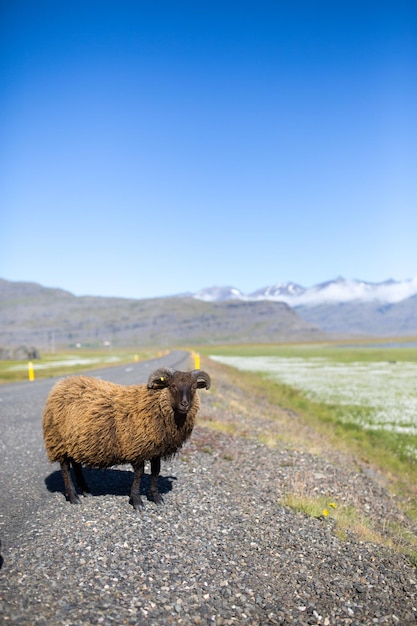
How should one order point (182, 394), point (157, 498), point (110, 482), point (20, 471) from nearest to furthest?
point (182, 394), point (157, 498), point (110, 482), point (20, 471)

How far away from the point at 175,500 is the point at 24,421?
494 inches

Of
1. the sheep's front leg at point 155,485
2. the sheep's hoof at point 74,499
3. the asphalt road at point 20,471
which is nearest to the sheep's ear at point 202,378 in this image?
the sheep's front leg at point 155,485

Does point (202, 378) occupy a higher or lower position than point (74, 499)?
higher

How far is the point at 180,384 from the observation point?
34.0 feet

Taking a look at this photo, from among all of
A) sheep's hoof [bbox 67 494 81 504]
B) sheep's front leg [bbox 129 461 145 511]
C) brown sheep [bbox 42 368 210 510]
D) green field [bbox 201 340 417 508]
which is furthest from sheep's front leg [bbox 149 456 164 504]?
green field [bbox 201 340 417 508]

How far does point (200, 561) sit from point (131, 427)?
3354mm

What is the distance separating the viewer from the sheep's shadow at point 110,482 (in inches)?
461

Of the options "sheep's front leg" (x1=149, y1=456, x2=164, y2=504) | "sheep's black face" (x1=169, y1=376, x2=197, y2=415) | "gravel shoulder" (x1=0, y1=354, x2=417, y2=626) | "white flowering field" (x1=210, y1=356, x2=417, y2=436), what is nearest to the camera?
"gravel shoulder" (x1=0, y1=354, x2=417, y2=626)

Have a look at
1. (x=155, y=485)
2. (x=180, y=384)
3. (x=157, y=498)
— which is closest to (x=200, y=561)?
(x=157, y=498)

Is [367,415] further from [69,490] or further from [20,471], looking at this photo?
[69,490]

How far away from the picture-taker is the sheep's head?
10.2 metres

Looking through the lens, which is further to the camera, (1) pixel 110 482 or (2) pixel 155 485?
(1) pixel 110 482

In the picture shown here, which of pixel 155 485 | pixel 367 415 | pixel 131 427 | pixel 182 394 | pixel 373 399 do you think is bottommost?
pixel 373 399

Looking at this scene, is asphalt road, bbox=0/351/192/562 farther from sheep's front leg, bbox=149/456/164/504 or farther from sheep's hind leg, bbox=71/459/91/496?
sheep's front leg, bbox=149/456/164/504
